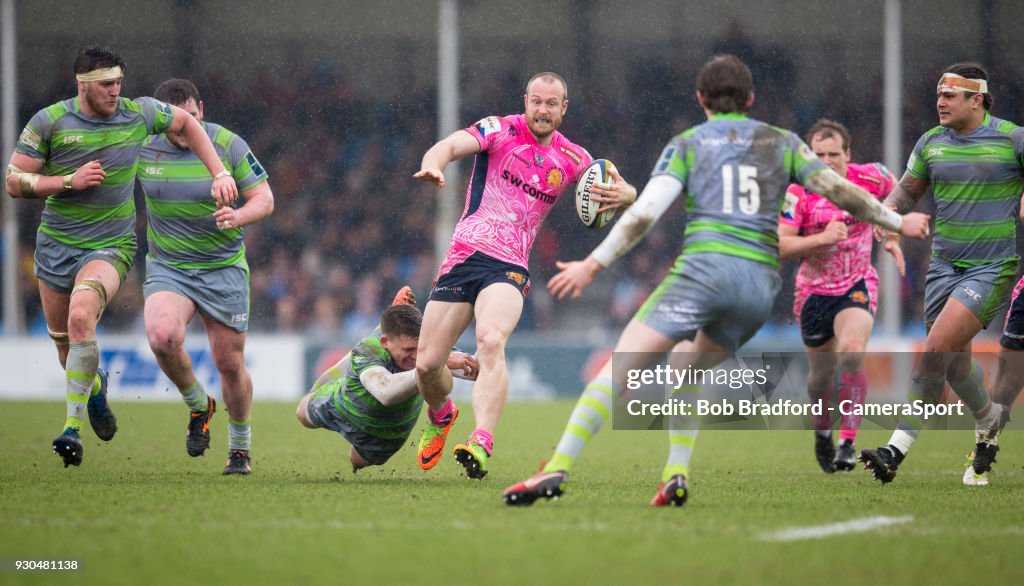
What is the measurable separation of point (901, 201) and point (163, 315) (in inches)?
193

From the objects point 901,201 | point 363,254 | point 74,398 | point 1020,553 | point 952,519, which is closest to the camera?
point 1020,553

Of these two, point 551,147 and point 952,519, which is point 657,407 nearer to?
point 551,147

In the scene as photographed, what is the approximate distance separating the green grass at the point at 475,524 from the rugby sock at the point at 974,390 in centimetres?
49

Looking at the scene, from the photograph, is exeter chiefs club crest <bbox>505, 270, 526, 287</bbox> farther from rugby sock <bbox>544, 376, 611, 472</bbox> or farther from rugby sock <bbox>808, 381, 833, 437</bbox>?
rugby sock <bbox>808, 381, 833, 437</bbox>

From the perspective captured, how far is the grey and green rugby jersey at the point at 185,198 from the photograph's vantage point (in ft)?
26.7

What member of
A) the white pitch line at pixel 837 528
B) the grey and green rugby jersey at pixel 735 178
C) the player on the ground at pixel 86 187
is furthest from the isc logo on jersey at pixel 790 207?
the player on the ground at pixel 86 187

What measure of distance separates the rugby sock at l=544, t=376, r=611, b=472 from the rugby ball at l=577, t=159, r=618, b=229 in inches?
84.4

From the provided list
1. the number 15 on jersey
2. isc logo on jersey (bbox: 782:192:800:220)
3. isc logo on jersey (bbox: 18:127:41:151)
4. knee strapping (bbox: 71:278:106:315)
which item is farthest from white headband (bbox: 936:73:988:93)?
isc logo on jersey (bbox: 18:127:41:151)

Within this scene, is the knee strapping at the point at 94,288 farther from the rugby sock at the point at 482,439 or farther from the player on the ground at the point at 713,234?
the player on the ground at the point at 713,234

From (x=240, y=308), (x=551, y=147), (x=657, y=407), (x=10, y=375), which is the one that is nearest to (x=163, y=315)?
(x=240, y=308)

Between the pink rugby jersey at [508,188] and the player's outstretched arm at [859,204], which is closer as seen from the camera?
the player's outstretched arm at [859,204]

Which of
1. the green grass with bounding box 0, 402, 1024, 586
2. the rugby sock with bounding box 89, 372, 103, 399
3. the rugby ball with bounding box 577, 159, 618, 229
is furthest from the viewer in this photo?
the rugby sock with bounding box 89, 372, 103, 399

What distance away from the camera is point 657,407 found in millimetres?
14758

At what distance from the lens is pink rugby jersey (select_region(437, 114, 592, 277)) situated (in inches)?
299
